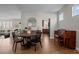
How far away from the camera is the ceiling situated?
2.91 meters

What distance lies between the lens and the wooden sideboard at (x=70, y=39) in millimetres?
2975

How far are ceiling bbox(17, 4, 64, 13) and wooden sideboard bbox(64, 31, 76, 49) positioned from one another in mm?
654

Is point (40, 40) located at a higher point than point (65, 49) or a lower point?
higher

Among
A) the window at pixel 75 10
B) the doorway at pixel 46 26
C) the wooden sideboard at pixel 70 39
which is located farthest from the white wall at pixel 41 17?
the window at pixel 75 10

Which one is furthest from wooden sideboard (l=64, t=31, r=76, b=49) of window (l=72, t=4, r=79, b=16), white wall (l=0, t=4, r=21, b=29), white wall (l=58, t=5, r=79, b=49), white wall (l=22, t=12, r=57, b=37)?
white wall (l=0, t=4, r=21, b=29)

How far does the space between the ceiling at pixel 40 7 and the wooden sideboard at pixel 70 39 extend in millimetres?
654

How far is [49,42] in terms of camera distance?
119 inches

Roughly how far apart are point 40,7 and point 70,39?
1083 mm

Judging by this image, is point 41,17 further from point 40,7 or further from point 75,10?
point 75,10

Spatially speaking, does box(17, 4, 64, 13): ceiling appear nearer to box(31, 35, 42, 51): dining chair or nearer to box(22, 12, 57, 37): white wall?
box(22, 12, 57, 37): white wall

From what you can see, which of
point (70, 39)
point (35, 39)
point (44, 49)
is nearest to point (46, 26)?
point (35, 39)
